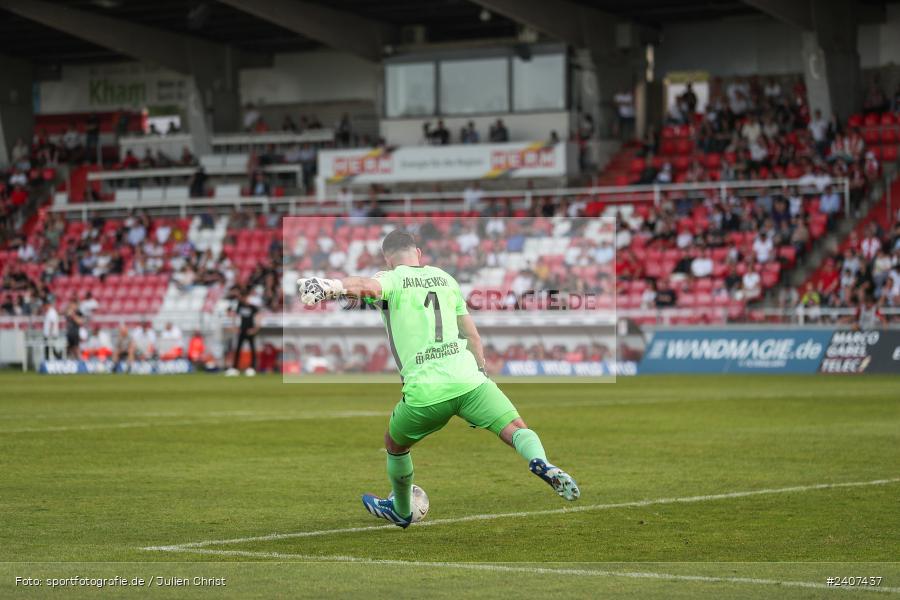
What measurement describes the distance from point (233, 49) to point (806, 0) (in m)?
21.8

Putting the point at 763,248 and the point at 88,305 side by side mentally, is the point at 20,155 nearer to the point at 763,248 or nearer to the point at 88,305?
the point at 88,305

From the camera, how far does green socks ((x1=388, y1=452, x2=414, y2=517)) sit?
34.2 feet

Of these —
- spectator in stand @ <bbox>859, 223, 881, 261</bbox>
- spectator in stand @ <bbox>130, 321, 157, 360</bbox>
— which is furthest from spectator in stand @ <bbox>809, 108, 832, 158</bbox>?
spectator in stand @ <bbox>130, 321, 157, 360</bbox>

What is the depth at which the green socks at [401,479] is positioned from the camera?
10422 mm

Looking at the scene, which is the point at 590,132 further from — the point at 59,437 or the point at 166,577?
the point at 166,577

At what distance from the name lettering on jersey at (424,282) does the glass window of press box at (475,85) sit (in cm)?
3835

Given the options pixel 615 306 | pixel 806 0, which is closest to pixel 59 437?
pixel 615 306

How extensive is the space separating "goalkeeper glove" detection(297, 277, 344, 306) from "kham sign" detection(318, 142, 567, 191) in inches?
1499

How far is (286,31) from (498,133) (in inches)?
412

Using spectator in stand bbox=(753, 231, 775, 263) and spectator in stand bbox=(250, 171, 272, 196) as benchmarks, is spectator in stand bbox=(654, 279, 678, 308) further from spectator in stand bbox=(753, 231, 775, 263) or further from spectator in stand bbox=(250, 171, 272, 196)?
spectator in stand bbox=(250, 171, 272, 196)

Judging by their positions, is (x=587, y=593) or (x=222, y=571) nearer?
(x=587, y=593)

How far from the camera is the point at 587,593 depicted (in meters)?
8.00

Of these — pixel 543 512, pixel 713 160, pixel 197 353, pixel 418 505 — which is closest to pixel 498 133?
pixel 713 160

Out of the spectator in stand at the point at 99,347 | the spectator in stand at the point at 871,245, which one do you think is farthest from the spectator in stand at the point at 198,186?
the spectator in stand at the point at 871,245
